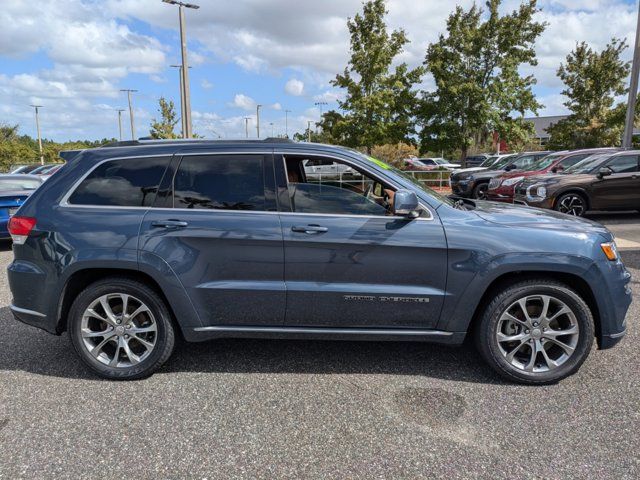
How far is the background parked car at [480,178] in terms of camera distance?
1538 centimetres

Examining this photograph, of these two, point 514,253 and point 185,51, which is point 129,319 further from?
point 185,51

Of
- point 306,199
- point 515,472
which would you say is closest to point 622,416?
point 515,472

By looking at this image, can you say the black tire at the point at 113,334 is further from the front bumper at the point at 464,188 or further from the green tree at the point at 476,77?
the green tree at the point at 476,77

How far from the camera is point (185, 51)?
1831cm

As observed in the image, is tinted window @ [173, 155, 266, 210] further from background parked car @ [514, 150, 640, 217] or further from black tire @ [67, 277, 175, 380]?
background parked car @ [514, 150, 640, 217]

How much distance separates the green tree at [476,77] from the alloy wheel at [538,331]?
19.6 metres

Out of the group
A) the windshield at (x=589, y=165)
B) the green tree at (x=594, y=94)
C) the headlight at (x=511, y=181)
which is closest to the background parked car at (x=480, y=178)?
the headlight at (x=511, y=181)

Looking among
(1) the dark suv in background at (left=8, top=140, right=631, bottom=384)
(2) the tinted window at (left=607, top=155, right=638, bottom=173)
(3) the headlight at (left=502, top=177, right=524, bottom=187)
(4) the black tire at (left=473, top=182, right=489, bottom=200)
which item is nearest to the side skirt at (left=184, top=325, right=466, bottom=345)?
(1) the dark suv in background at (left=8, top=140, right=631, bottom=384)

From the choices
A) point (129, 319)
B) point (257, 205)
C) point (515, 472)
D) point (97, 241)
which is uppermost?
point (257, 205)

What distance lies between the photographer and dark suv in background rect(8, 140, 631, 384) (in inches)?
132

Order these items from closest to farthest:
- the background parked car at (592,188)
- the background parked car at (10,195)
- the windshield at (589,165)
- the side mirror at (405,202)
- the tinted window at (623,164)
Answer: the side mirror at (405,202) < the background parked car at (10,195) < the background parked car at (592,188) < the tinted window at (623,164) < the windshield at (589,165)

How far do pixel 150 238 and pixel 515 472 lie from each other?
272 centimetres

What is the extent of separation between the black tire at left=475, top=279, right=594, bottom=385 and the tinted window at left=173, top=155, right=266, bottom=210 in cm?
182

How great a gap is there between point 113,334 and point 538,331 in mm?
3102
